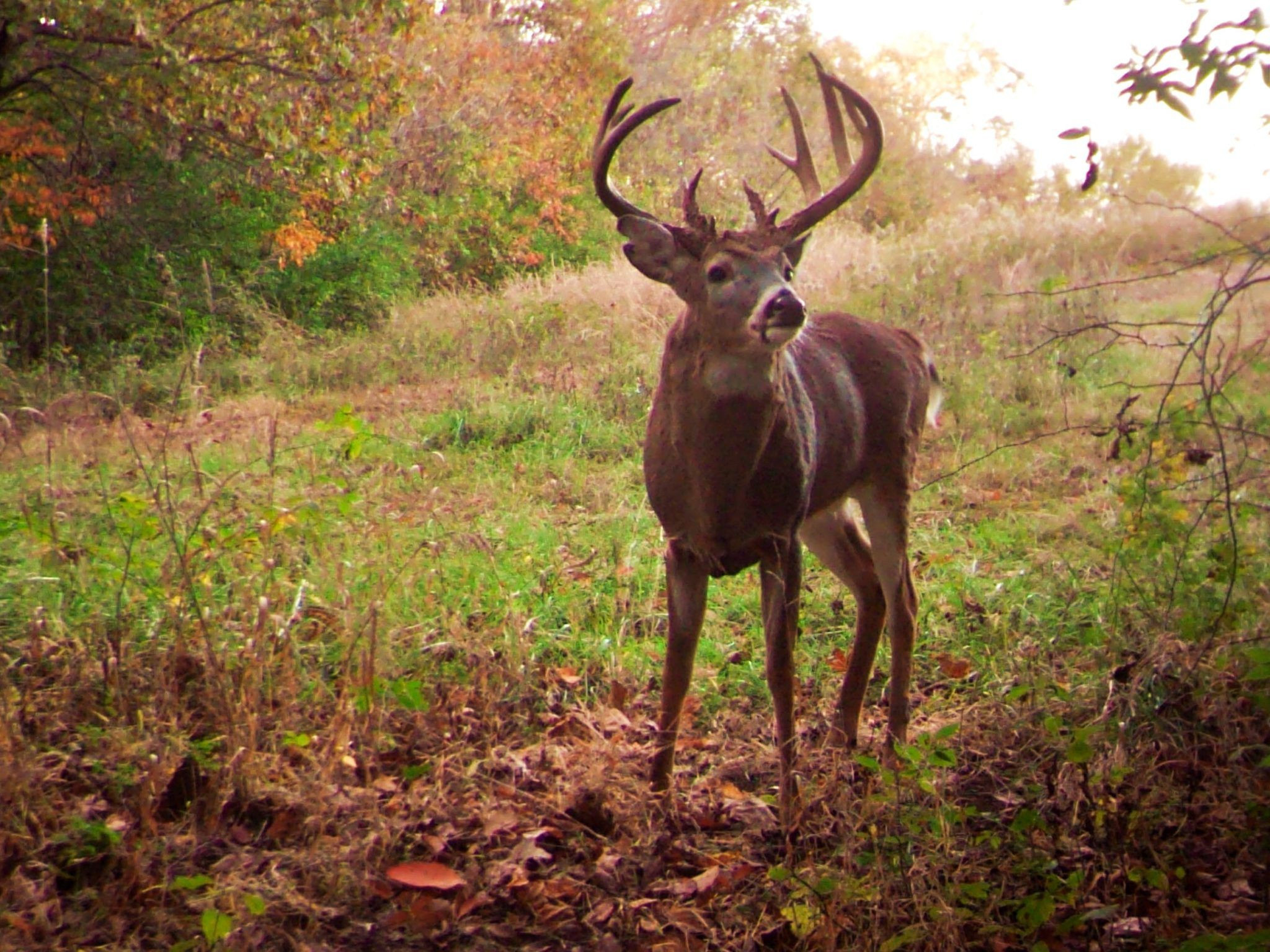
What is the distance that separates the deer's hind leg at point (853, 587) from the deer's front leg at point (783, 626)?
398 mm

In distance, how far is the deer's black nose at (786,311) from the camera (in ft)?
12.9

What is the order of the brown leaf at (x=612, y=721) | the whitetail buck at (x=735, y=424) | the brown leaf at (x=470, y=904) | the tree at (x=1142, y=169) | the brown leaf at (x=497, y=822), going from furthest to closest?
the tree at (x=1142, y=169) → the brown leaf at (x=612, y=721) → the whitetail buck at (x=735, y=424) → the brown leaf at (x=497, y=822) → the brown leaf at (x=470, y=904)

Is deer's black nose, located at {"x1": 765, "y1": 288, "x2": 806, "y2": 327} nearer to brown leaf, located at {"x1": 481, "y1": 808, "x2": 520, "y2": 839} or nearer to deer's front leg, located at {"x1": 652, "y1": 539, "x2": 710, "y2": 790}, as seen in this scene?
deer's front leg, located at {"x1": 652, "y1": 539, "x2": 710, "y2": 790}

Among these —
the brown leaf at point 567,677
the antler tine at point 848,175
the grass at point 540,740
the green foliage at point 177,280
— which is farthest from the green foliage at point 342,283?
the antler tine at point 848,175

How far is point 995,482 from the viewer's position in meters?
8.34

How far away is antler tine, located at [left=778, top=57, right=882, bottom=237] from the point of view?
14.8 ft

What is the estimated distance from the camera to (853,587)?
524 centimetres

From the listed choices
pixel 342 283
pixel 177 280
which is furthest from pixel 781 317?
pixel 342 283

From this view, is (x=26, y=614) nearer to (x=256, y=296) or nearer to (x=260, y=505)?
(x=260, y=505)

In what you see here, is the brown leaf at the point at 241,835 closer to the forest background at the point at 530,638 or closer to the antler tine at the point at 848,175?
the forest background at the point at 530,638

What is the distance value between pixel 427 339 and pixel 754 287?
9306 millimetres

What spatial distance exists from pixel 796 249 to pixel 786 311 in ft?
2.24

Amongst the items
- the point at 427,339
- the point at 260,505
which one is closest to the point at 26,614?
the point at 260,505

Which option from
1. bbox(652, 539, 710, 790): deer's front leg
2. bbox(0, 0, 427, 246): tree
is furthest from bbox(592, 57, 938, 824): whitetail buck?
bbox(0, 0, 427, 246): tree
